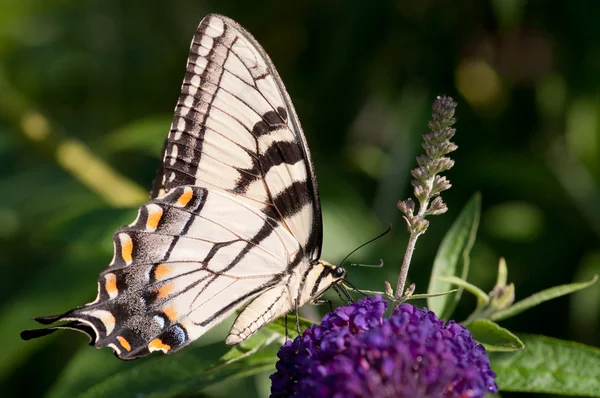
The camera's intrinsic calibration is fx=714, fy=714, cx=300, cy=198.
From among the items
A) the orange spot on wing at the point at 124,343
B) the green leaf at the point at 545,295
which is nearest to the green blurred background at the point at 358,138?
the orange spot on wing at the point at 124,343

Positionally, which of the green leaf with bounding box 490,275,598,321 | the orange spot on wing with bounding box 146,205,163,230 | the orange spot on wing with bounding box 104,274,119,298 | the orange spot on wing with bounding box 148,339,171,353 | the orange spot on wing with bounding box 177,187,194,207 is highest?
the orange spot on wing with bounding box 177,187,194,207

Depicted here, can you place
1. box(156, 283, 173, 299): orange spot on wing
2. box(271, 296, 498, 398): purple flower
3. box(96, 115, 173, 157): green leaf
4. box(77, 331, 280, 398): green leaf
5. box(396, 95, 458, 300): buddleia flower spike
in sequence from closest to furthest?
1. box(271, 296, 498, 398): purple flower
2. box(396, 95, 458, 300): buddleia flower spike
3. box(77, 331, 280, 398): green leaf
4. box(156, 283, 173, 299): orange spot on wing
5. box(96, 115, 173, 157): green leaf

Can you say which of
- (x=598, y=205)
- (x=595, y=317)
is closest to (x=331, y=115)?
(x=598, y=205)

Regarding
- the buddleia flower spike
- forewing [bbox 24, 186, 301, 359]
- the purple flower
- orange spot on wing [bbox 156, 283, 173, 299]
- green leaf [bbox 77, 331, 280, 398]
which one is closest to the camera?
the purple flower

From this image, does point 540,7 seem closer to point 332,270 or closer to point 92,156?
point 332,270

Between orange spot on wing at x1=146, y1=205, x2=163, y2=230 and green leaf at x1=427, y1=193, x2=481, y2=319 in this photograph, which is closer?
green leaf at x1=427, y1=193, x2=481, y2=319

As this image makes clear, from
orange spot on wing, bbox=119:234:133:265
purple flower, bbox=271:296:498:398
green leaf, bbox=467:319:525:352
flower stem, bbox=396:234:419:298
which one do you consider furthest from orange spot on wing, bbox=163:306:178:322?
green leaf, bbox=467:319:525:352

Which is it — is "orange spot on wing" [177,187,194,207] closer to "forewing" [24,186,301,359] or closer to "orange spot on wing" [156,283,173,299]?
"forewing" [24,186,301,359]

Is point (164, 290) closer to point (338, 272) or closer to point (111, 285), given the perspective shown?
point (111, 285)

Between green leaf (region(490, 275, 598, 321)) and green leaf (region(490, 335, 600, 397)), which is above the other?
green leaf (region(490, 275, 598, 321))
